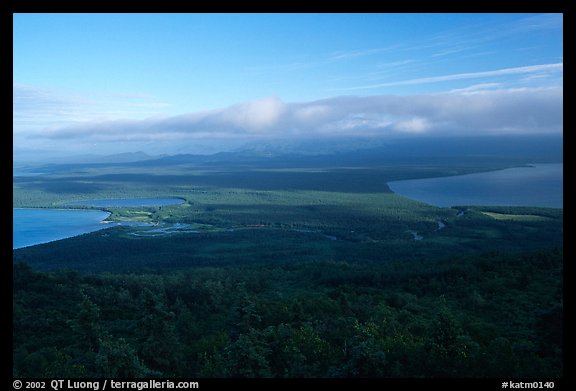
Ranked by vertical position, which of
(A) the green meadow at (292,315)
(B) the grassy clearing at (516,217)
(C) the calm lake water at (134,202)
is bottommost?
(B) the grassy clearing at (516,217)

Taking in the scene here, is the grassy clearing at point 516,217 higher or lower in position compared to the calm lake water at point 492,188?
lower

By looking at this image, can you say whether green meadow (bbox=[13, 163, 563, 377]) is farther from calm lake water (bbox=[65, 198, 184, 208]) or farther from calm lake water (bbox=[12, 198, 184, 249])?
calm lake water (bbox=[65, 198, 184, 208])

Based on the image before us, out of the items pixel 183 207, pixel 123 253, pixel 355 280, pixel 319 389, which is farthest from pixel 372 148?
pixel 319 389

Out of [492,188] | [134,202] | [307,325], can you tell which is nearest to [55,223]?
[134,202]

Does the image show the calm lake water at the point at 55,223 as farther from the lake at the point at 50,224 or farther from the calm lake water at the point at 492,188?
the calm lake water at the point at 492,188

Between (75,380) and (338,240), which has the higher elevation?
(75,380)

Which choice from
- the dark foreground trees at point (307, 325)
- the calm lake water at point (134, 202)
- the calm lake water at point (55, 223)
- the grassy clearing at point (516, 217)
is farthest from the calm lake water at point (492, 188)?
the dark foreground trees at point (307, 325)

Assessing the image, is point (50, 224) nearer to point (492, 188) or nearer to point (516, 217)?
point (516, 217)

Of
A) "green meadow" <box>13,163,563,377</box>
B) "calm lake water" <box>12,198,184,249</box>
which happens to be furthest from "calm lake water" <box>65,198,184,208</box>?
Answer: "green meadow" <box>13,163,563,377</box>
